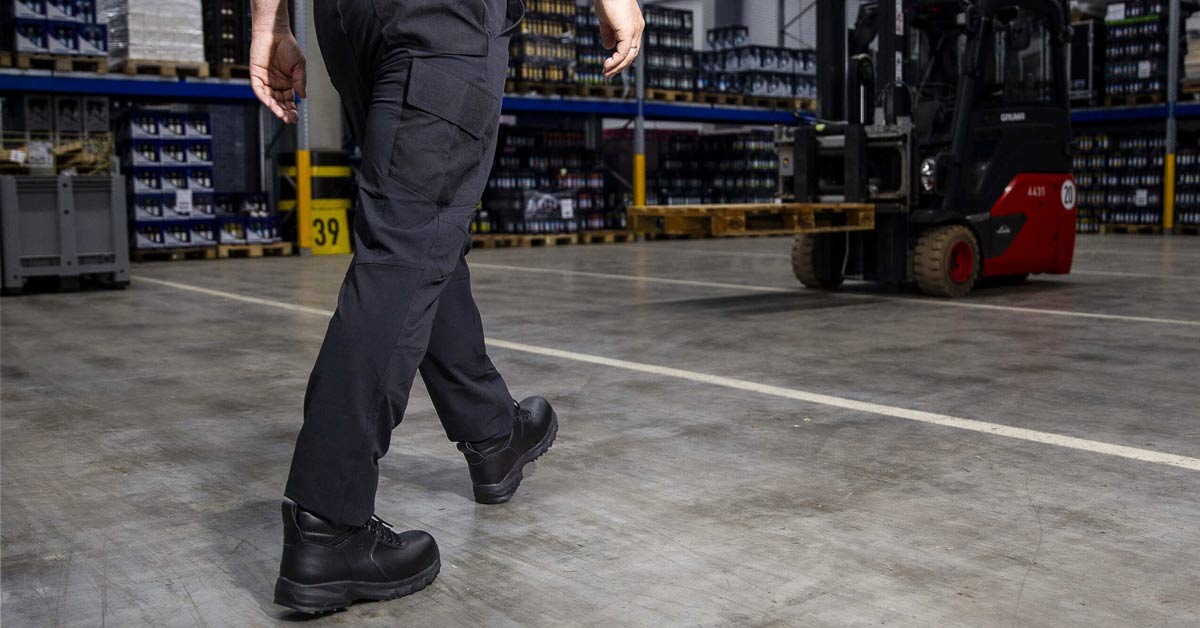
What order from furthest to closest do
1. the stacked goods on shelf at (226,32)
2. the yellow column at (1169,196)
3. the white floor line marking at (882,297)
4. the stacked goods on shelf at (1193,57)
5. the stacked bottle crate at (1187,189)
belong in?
the yellow column at (1169,196), the stacked bottle crate at (1187,189), the stacked goods on shelf at (1193,57), the stacked goods on shelf at (226,32), the white floor line marking at (882,297)

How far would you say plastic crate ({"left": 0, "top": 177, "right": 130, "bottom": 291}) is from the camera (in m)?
8.60

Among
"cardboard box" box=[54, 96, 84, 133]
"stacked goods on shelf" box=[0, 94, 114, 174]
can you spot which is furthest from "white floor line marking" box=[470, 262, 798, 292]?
"cardboard box" box=[54, 96, 84, 133]

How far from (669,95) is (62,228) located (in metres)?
9.48

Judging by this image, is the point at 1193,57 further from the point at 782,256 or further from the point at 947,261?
the point at 947,261

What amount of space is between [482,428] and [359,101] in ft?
2.67

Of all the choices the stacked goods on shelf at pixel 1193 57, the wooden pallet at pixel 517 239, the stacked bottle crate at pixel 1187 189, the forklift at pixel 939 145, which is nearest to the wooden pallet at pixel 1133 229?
the stacked bottle crate at pixel 1187 189

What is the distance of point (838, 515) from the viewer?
266 cm

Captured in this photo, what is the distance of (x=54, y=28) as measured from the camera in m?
11.4

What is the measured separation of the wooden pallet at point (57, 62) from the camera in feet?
36.5

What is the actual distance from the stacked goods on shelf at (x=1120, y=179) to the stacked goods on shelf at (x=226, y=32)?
1146 centimetres

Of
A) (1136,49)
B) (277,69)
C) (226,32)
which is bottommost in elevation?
(277,69)

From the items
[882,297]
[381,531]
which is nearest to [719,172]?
[882,297]

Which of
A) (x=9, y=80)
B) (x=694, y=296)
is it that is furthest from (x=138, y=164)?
(x=694, y=296)

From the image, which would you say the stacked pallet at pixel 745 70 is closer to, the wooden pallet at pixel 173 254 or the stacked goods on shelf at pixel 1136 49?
the stacked goods on shelf at pixel 1136 49
